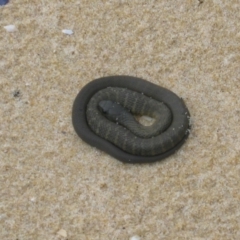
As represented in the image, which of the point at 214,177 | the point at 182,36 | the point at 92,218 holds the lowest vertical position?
the point at 92,218

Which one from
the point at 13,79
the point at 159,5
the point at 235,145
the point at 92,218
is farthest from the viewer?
the point at 159,5

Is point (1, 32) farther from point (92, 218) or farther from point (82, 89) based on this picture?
point (92, 218)

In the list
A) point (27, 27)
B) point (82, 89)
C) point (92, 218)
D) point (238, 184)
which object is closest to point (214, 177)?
point (238, 184)

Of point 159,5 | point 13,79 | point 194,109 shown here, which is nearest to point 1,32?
point 13,79

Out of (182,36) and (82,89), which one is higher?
(182,36)

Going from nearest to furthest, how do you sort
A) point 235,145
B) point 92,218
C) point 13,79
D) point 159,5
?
1. point 92,218
2. point 235,145
3. point 13,79
4. point 159,5

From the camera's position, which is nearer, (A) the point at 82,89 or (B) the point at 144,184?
(B) the point at 144,184
